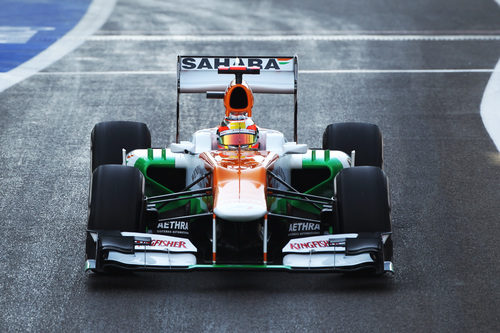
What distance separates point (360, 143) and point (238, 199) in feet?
8.33

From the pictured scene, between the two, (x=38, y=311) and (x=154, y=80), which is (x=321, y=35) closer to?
(x=154, y=80)

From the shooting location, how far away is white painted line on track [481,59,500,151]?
15.8 m

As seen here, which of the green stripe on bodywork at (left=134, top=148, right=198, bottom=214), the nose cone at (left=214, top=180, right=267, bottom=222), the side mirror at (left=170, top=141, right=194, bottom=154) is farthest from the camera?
the green stripe on bodywork at (left=134, top=148, right=198, bottom=214)

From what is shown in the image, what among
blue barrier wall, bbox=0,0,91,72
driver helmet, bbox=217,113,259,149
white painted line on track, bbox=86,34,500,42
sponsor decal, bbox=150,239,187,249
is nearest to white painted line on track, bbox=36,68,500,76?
blue barrier wall, bbox=0,0,91,72

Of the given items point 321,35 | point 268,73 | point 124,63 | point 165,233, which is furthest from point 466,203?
point 321,35

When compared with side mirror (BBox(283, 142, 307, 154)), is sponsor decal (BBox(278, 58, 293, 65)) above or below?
above

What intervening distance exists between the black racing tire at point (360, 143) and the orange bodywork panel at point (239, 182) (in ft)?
4.13

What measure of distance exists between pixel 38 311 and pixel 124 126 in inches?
125

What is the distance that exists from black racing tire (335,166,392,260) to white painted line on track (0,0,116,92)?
10.1 m

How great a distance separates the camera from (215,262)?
9.54 meters

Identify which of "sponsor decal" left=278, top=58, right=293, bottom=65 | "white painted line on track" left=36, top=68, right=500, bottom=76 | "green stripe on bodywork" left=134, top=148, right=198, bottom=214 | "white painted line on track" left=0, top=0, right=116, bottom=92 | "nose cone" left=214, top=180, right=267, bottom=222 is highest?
"white painted line on track" left=0, top=0, right=116, bottom=92

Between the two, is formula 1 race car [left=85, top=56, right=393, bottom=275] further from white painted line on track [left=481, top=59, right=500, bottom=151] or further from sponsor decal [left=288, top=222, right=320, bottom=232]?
white painted line on track [left=481, top=59, right=500, bottom=151]

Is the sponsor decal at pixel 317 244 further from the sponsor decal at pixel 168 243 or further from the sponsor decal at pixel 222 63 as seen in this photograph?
the sponsor decal at pixel 222 63

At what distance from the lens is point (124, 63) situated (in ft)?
66.6
